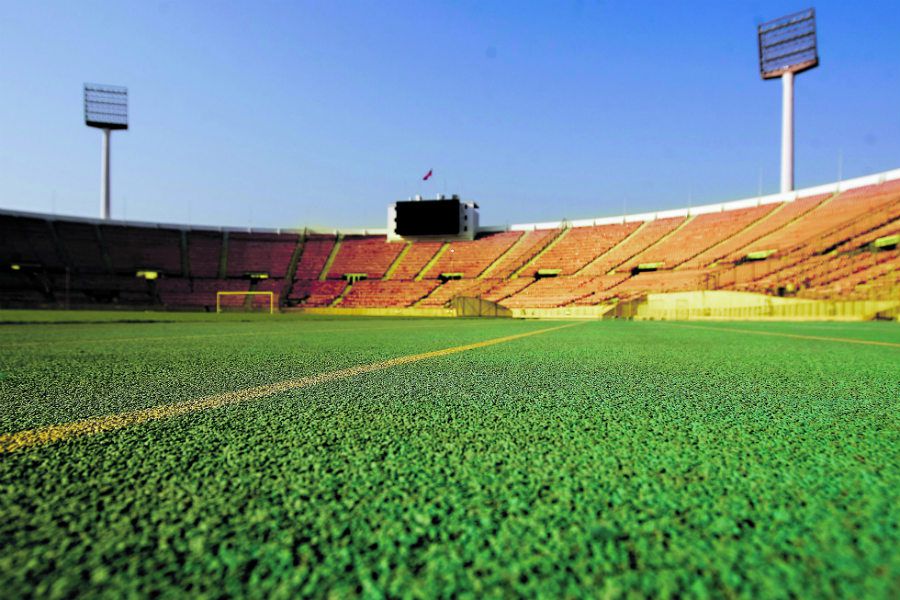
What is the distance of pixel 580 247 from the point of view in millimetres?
35906

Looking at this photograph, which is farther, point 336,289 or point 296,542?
point 336,289

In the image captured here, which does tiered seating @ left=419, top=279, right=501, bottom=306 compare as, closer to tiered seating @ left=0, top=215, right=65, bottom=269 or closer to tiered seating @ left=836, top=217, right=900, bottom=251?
tiered seating @ left=836, top=217, right=900, bottom=251

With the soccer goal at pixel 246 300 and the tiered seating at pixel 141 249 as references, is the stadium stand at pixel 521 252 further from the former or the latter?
the tiered seating at pixel 141 249

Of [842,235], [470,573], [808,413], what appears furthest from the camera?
[842,235]

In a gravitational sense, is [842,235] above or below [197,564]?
above

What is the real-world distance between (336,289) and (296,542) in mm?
38212

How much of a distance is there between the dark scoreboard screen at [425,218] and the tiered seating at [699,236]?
14188 mm

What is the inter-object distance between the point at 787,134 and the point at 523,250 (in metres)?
20.1

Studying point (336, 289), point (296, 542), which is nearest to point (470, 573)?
point (296, 542)

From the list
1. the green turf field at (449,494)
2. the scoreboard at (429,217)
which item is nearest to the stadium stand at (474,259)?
the scoreboard at (429,217)

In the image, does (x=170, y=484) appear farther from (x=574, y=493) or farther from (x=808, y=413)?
(x=808, y=413)

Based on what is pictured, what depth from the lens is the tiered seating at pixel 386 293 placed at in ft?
116

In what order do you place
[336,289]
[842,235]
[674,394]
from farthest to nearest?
1. [336,289]
2. [842,235]
3. [674,394]

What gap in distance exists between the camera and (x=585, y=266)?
3353 centimetres
